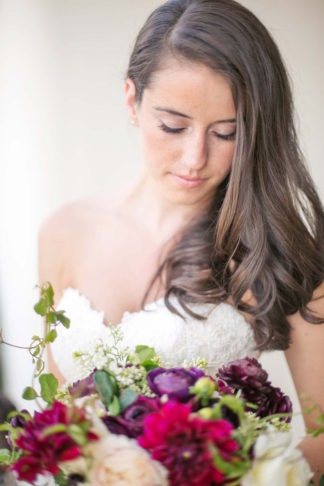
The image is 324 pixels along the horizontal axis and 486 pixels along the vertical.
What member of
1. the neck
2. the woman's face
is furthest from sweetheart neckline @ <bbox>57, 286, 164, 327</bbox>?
the woman's face

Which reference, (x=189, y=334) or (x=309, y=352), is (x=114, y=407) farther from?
(x=309, y=352)

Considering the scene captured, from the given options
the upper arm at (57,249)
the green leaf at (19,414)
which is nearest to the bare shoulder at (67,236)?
the upper arm at (57,249)

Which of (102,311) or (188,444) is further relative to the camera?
(102,311)

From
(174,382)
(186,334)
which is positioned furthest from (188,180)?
(174,382)

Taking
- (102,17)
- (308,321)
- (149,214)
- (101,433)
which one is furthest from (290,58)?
(101,433)

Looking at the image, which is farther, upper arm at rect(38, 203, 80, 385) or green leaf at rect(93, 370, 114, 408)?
upper arm at rect(38, 203, 80, 385)

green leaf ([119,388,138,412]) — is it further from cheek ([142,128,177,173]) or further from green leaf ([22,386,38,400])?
cheek ([142,128,177,173])

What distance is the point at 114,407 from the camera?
0.77 metres

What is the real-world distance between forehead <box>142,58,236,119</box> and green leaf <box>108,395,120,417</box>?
765mm

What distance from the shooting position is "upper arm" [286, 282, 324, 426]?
1.60 m

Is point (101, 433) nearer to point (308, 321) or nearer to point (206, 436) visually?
point (206, 436)

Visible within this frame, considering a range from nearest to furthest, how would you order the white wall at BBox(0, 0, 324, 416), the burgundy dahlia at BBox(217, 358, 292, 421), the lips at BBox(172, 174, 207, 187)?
the burgundy dahlia at BBox(217, 358, 292, 421), the lips at BBox(172, 174, 207, 187), the white wall at BBox(0, 0, 324, 416)

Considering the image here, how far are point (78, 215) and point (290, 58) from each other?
86 centimetres

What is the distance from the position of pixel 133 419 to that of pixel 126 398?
36mm
